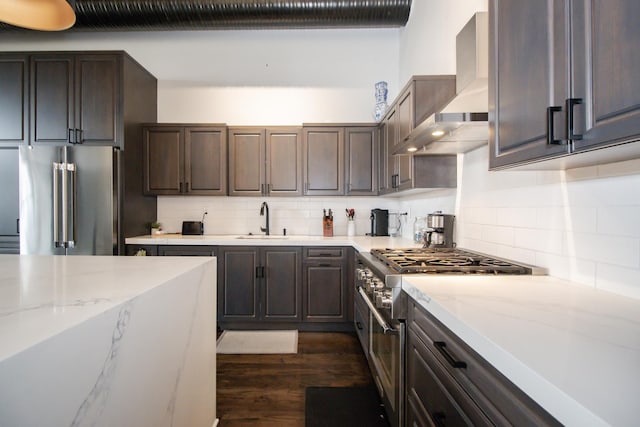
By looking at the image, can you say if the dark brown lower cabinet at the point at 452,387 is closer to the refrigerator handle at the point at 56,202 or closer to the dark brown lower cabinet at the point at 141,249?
the dark brown lower cabinet at the point at 141,249

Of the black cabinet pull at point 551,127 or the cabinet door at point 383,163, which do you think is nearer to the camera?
the black cabinet pull at point 551,127

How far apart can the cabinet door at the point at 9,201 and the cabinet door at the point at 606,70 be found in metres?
4.24

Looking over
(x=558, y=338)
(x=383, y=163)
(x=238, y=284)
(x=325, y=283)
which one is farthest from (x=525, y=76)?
(x=238, y=284)

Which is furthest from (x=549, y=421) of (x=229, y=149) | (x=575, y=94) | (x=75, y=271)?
(x=229, y=149)

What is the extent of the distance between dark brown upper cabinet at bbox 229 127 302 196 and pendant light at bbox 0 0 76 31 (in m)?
2.00

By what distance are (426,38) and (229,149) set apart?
87.9 inches

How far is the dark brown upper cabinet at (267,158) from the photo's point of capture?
3.66 meters

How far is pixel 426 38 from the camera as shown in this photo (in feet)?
9.74

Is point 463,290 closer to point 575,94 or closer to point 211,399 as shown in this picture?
point 575,94

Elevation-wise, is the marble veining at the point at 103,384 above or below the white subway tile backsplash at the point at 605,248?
below

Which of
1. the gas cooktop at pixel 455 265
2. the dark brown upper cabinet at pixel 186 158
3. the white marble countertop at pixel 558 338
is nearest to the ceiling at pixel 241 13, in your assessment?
the dark brown upper cabinet at pixel 186 158

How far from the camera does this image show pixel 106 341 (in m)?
0.81

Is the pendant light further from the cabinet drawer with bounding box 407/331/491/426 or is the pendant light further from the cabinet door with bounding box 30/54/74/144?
the cabinet drawer with bounding box 407/331/491/426

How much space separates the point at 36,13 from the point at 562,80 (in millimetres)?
2289
